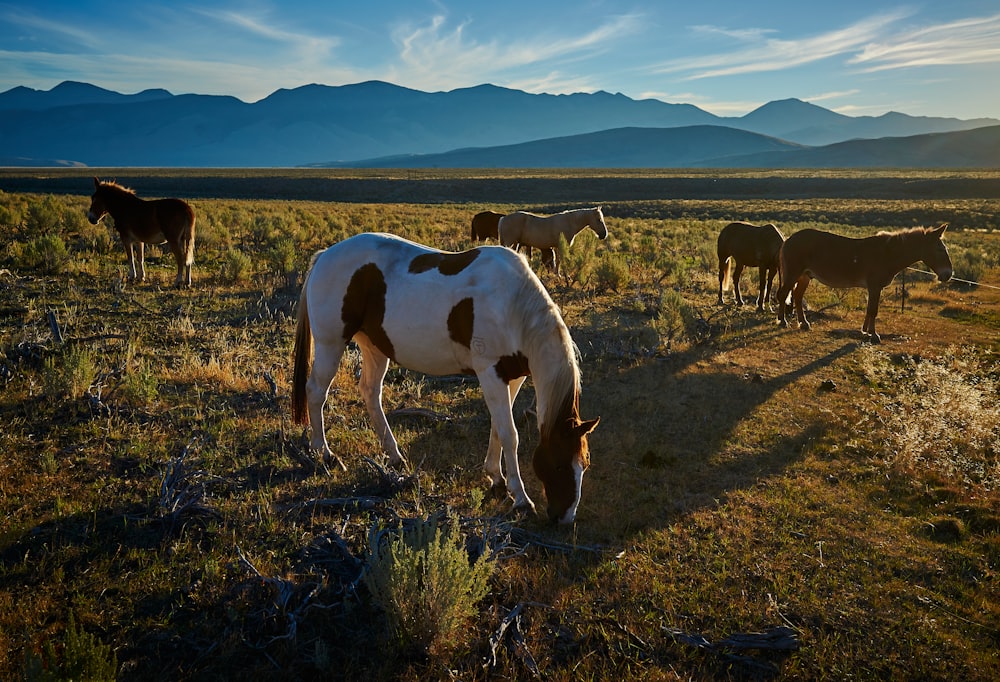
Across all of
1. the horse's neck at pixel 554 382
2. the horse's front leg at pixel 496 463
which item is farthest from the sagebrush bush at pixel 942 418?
the horse's front leg at pixel 496 463

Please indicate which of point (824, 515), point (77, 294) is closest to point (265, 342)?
point (77, 294)

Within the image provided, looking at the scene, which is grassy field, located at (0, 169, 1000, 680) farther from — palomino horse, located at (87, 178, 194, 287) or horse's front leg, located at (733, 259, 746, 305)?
horse's front leg, located at (733, 259, 746, 305)

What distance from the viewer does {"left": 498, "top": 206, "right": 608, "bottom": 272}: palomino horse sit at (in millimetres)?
16531

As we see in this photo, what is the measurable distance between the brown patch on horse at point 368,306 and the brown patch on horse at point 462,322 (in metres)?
0.63

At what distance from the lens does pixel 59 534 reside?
12.2 feet

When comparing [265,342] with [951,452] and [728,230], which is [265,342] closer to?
[951,452]

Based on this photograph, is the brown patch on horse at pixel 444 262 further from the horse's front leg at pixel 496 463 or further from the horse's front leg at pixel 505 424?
the horse's front leg at pixel 496 463

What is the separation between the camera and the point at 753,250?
12375 millimetres

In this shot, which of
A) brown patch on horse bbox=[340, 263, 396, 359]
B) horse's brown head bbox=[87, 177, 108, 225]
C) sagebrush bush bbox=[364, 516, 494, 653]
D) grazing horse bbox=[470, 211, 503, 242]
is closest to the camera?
sagebrush bush bbox=[364, 516, 494, 653]

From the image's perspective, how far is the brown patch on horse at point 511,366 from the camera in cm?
428

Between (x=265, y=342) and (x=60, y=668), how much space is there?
6.24 meters

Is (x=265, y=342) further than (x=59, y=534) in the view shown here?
Yes

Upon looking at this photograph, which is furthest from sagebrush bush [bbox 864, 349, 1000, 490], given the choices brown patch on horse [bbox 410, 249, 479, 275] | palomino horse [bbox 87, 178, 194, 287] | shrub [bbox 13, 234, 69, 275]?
shrub [bbox 13, 234, 69, 275]

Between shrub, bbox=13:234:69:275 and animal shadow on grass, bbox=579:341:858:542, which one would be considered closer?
animal shadow on grass, bbox=579:341:858:542
